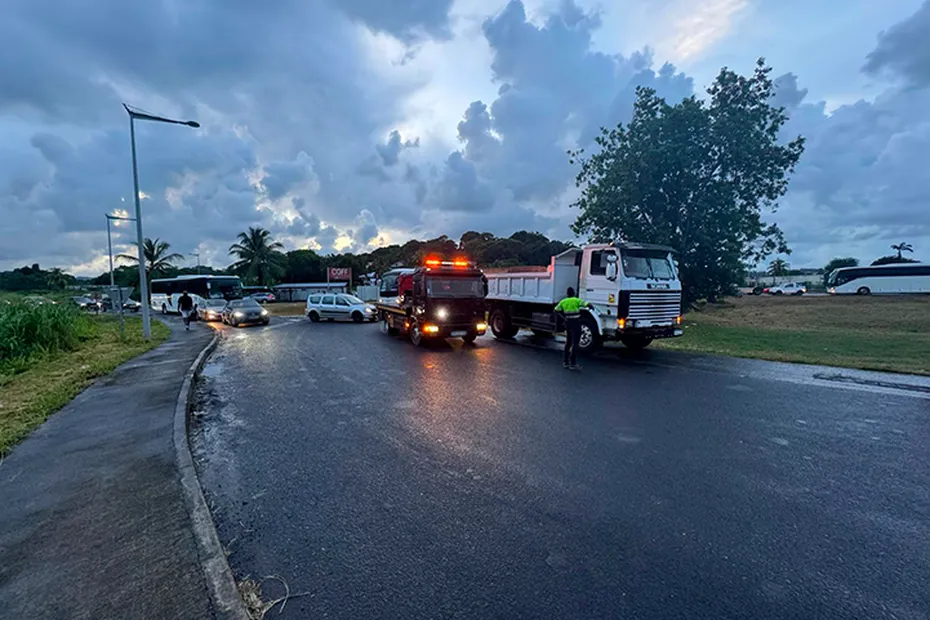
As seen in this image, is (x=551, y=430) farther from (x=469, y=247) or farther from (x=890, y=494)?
(x=469, y=247)

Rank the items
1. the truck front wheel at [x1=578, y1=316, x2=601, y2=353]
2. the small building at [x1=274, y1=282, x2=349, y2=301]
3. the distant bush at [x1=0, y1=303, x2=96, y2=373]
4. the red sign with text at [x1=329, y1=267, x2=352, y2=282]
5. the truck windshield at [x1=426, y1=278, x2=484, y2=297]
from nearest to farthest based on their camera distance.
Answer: the truck front wheel at [x1=578, y1=316, x2=601, y2=353], the distant bush at [x1=0, y1=303, x2=96, y2=373], the truck windshield at [x1=426, y1=278, x2=484, y2=297], the red sign with text at [x1=329, y1=267, x2=352, y2=282], the small building at [x1=274, y1=282, x2=349, y2=301]

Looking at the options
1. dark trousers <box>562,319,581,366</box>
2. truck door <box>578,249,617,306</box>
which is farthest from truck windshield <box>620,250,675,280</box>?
dark trousers <box>562,319,581,366</box>

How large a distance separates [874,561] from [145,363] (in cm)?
1375

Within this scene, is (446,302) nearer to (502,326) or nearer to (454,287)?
(454,287)

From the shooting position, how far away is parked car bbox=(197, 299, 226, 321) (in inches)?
1192

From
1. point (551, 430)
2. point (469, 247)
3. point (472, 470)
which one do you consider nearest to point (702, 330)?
point (551, 430)

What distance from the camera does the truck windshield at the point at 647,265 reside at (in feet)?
39.0

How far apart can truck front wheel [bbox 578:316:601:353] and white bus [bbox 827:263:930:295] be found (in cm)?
4901

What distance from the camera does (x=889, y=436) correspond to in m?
5.50

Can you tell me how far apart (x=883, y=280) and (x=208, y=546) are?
201ft

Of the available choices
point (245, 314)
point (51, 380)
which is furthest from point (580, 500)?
point (245, 314)

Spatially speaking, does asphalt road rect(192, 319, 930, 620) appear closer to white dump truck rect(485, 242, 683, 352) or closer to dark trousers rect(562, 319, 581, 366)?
dark trousers rect(562, 319, 581, 366)

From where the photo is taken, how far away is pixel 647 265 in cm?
1216

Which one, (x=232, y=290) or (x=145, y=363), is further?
(x=232, y=290)
